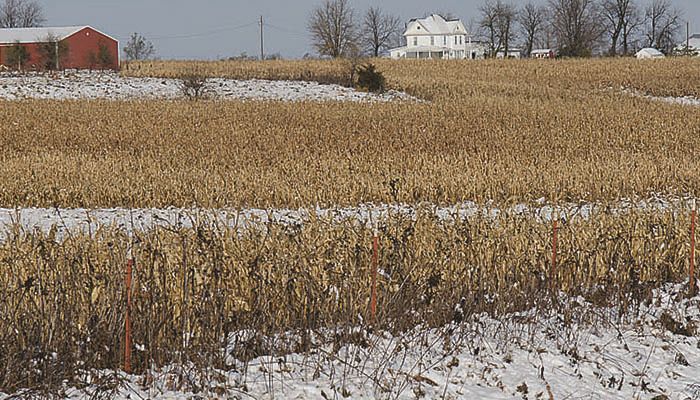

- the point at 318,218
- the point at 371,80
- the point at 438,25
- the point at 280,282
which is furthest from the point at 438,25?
the point at 280,282

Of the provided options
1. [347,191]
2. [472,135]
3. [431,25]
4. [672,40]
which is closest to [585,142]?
[472,135]

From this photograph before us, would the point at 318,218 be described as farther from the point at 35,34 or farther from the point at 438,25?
the point at 438,25

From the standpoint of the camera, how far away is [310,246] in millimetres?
7516

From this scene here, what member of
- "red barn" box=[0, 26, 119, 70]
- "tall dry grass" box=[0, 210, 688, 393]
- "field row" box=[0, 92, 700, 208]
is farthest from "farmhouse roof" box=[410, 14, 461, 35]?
"tall dry grass" box=[0, 210, 688, 393]

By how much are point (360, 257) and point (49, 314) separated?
2726 millimetres

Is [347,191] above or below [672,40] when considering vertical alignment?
below

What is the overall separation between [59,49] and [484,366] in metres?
47.4

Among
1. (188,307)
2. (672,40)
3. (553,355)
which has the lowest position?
(553,355)

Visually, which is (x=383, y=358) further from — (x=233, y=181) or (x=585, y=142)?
(x=585, y=142)

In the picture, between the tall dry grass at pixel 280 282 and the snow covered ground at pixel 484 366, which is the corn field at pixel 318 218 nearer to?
the tall dry grass at pixel 280 282

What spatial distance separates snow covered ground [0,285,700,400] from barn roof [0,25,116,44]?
5315cm

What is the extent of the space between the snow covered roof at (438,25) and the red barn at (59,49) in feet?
168

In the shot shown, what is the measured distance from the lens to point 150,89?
129 ft

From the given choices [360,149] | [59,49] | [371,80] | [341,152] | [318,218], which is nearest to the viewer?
[318,218]
